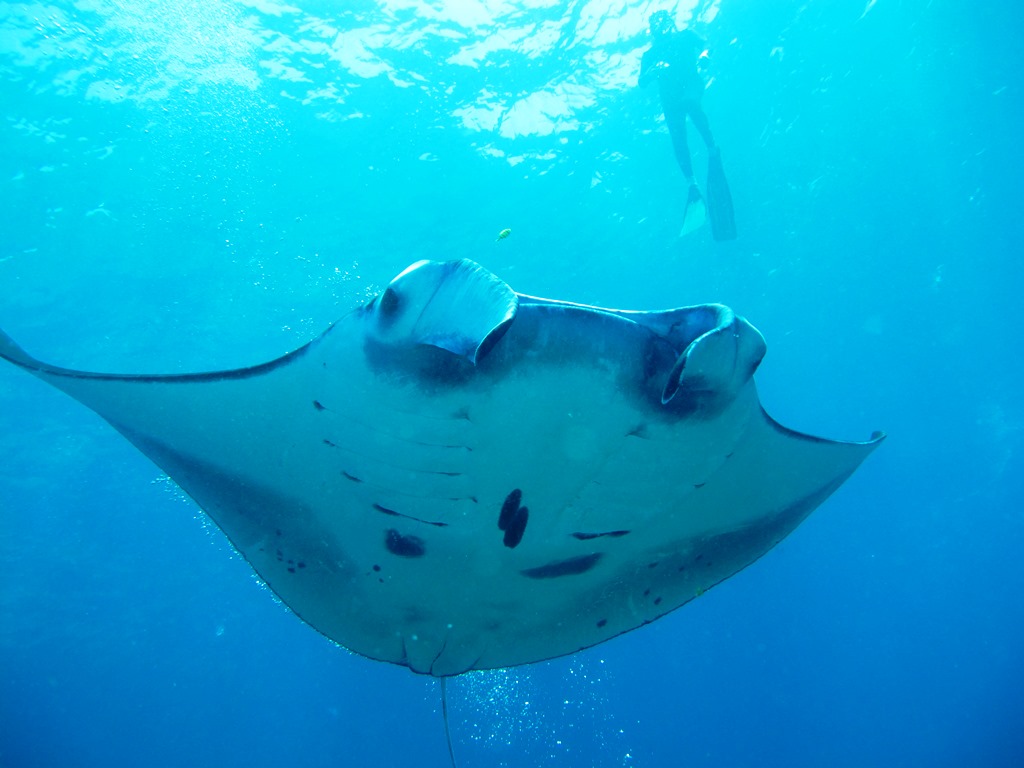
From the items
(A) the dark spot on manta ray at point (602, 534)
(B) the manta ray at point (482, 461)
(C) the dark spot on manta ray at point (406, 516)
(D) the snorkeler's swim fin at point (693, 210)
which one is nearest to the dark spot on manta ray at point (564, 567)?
(B) the manta ray at point (482, 461)

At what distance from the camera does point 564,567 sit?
2.66 metres

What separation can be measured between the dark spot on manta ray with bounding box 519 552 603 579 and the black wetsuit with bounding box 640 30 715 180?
31.3 ft

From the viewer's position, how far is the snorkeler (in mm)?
10094

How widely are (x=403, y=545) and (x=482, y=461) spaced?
2.18ft

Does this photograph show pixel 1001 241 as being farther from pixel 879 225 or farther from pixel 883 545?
pixel 883 545

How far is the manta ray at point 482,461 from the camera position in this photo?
186 cm

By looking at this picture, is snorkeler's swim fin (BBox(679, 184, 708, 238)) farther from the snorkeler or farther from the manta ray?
the manta ray

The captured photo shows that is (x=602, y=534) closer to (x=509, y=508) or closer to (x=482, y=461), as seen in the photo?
(x=509, y=508)

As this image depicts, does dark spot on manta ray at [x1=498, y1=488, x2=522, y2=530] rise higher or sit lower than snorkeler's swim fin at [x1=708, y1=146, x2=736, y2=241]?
lower

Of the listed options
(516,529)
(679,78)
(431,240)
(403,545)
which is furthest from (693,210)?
(403,545)

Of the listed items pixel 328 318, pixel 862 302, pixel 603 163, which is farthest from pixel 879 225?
pixel 328 318

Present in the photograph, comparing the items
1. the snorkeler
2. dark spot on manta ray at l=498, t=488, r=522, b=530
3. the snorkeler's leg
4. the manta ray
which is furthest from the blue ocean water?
dark spot on manta ray at l=498, t=488, r=522, b=530

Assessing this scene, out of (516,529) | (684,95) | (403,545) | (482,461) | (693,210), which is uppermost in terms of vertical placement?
(684,95)

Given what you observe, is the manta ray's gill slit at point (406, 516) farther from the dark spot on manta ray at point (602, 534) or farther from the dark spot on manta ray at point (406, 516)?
the dark spot on manta ray at point (602, 534)
